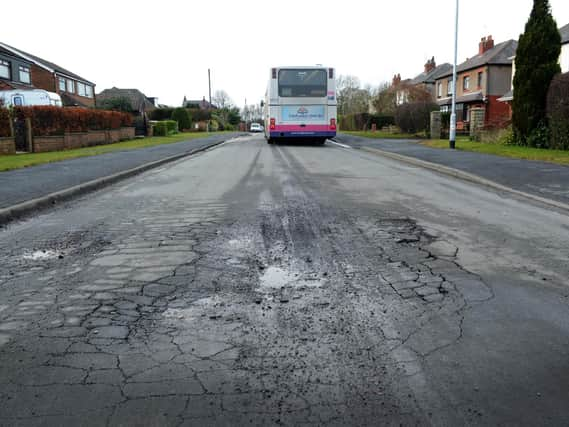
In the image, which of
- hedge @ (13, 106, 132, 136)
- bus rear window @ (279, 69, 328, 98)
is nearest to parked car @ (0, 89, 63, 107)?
hedge @ (13, 106, 132, 136)

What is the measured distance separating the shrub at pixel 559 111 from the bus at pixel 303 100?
9628mm

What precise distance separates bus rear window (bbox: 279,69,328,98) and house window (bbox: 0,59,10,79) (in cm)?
2638

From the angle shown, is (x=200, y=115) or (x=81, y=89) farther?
(x=200, y=115)

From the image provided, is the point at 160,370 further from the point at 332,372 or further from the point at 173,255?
the point at 173,255

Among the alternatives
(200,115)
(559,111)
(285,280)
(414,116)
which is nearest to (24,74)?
(414,116)

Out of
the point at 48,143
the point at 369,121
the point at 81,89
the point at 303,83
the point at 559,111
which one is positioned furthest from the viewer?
the point at 81,89

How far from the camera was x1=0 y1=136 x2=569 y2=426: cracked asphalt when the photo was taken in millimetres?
2484

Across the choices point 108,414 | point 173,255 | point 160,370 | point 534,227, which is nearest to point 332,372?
point 160,370

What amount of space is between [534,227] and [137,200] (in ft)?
21.0

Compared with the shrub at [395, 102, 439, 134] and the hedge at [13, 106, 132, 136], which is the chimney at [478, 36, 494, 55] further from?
the hedge at [13, 106, 132, 136]

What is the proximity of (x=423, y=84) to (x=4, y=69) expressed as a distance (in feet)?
147

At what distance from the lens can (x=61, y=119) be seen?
77.8ft

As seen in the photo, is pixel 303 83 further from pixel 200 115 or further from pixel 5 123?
pixel 200 115

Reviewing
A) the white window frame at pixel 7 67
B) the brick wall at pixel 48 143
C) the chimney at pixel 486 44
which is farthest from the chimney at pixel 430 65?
the brick wall at pixel 48 143
